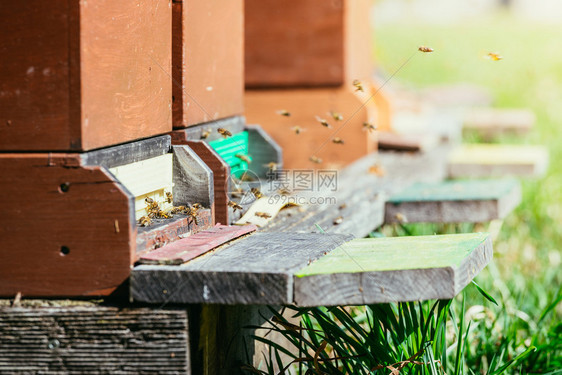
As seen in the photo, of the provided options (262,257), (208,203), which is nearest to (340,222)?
(208,203)

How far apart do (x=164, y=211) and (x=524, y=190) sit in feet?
13.9

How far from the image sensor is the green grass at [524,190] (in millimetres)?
3082

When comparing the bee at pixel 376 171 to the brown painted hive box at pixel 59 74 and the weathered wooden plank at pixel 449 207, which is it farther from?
the brown painted hive box at pixel 59 74

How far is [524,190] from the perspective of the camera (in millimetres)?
6105

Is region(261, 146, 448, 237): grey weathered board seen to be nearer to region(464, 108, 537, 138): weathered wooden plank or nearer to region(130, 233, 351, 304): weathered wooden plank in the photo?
region(130, 233, 351, 304): weathered wooden plank

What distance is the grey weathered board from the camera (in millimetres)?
2941

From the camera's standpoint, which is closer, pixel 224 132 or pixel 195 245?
pixel 195 245

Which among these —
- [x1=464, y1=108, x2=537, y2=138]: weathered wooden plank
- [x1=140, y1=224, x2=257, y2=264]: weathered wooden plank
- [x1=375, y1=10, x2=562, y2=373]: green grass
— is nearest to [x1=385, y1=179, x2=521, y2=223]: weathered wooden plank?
[x1=375, y1=10, x2=562, y2=373]: green grass

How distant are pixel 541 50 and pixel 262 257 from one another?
1521 cm

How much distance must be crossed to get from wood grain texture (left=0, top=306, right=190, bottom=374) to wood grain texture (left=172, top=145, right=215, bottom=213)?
0.59m

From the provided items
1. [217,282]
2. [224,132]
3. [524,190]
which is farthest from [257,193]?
[524,190]

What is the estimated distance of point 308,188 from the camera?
3742 mm

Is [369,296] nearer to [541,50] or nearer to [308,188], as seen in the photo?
[308,188]

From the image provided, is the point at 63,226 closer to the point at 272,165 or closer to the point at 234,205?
the point at 234,205
